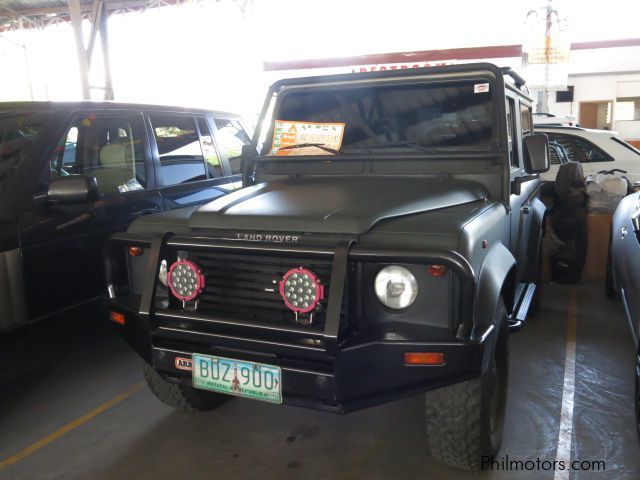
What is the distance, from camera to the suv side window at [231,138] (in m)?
5.22

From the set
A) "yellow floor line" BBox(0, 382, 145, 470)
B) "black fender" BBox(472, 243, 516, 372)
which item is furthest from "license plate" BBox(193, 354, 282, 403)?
"yellow floor line" BBox(0, 382, 145, 470)

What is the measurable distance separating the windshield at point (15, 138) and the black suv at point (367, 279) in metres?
1.12

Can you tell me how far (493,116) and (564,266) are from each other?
10.7ft

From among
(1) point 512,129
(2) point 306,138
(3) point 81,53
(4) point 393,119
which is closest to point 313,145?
Result: (2) point 306,138

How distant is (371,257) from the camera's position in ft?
7.10

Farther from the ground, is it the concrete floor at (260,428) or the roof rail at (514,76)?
the roof rail at (514,76)

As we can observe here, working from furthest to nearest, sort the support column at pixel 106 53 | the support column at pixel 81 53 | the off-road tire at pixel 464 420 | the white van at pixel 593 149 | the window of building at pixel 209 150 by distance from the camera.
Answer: the support column at pixel 106 53, the support column at pixel 81 53, the white van at pixel 593 149, the window of building at pixel 209 150, the off-road tire at pixel 464 420

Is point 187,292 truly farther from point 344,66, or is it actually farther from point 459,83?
point 344,66

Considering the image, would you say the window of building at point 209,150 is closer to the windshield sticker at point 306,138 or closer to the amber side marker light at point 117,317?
the windshield sticker at point 306,138

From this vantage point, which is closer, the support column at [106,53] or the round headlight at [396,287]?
the round headlight at [396,287]

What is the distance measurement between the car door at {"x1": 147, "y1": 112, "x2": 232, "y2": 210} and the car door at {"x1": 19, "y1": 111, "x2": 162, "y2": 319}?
→ 125mm

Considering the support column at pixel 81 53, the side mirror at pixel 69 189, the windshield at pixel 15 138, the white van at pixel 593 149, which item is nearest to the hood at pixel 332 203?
the side mirror at pixel 69 189

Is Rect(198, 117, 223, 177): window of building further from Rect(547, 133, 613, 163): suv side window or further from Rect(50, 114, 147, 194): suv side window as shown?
Rect(547, 133, 613, 163): suv side window

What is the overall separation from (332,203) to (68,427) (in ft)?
6.95
